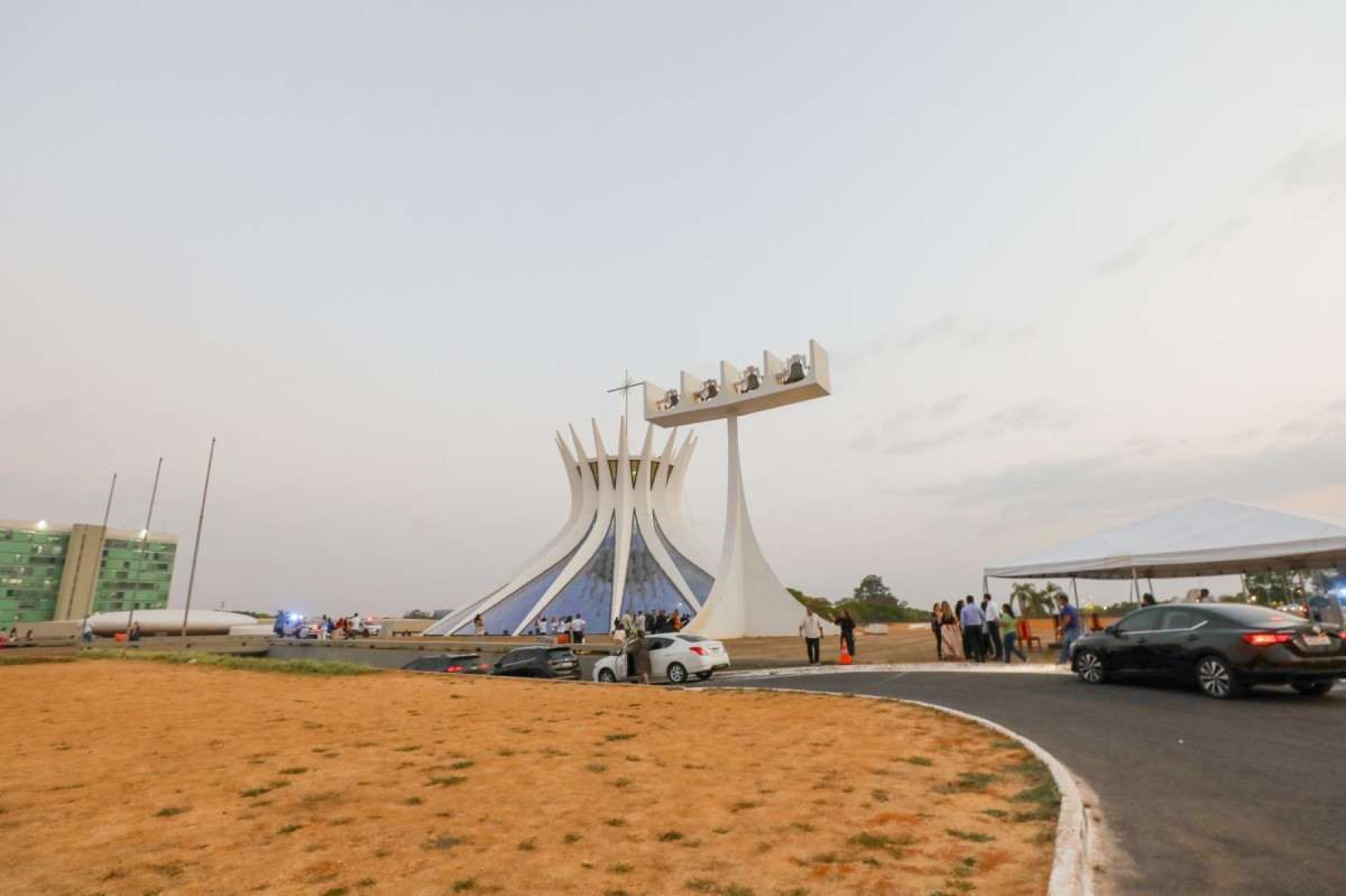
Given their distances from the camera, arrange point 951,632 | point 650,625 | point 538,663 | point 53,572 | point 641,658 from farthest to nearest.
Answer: point 53,572
point 650,625
point 538,663
point 951,632
point 641,658

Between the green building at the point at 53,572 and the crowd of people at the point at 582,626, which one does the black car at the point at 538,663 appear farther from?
the green building at the point at 53,572

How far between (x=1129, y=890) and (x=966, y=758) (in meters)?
3.53

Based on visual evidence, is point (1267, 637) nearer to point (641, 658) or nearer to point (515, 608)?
point (641, 658)

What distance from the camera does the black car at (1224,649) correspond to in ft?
31.9

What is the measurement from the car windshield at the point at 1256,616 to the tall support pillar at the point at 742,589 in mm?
22104

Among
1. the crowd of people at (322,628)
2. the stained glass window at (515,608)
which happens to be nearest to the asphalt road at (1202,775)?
the stained glass window at (515,608)

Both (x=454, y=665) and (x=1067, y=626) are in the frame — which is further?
(x=454, y=665)

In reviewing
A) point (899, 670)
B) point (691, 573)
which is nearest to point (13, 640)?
point (691, 573)

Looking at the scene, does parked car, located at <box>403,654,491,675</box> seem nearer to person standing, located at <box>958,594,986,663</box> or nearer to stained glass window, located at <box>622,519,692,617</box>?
person standing, located at <box>958,594,986,663</box>

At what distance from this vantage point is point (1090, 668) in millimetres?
12750

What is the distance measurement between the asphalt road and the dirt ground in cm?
62

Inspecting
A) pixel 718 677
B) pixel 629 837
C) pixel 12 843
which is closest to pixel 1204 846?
pixel 629 837

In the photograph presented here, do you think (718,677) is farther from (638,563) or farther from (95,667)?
(638,563)

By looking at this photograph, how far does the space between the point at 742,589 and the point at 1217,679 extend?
75.8ft
